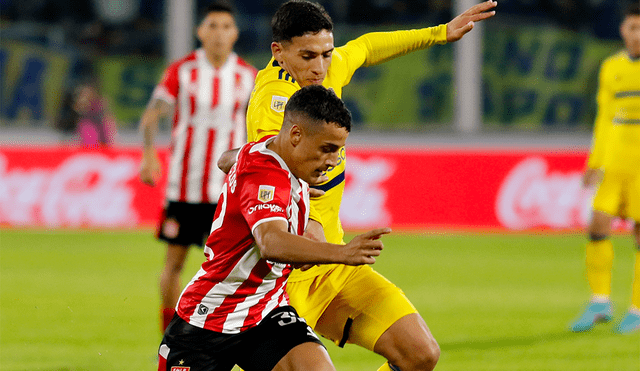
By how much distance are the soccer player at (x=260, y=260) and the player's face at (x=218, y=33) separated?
3215mm

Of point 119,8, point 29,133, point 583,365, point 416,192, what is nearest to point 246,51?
point 119,8

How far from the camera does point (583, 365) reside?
20.0 ft

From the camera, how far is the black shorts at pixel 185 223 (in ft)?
21.1

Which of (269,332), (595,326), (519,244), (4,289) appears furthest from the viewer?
(519,244)

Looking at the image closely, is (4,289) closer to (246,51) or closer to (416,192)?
(416,192)

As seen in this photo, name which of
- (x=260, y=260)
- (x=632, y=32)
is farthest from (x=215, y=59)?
(x=260, y=260)

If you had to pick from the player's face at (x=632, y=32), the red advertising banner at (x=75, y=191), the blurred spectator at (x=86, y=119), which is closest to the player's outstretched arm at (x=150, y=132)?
the player's face at (x=632, y=32)

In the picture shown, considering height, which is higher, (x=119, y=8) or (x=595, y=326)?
(x=119, y=8)

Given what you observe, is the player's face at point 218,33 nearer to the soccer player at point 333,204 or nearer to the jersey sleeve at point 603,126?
the soccer player at point 333,204

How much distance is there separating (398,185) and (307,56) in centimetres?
881

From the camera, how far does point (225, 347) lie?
3.59m

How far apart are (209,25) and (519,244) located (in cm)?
652

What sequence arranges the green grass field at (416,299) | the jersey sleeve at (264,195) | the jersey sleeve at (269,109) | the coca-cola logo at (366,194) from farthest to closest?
the coca-cola logo at (366,194), the green grass field at (416,299), the jersey sleeve at (269,109), the jersey sleeve at (264,195)

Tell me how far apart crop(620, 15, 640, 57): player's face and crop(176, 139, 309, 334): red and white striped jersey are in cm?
464
